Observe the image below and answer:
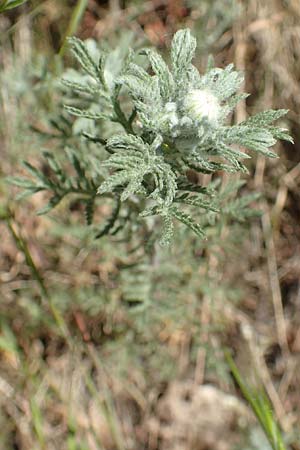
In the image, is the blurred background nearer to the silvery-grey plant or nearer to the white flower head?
the silvery-grey plant

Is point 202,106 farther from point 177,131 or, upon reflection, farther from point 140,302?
point 140,302

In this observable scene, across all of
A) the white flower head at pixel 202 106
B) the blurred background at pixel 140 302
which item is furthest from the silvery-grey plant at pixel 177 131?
the blurred background at pixel 140 302

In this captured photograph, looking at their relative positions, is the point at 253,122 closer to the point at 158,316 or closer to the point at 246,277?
the point at 158,316

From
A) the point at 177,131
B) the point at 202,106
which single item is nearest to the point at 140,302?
the point at 177,131

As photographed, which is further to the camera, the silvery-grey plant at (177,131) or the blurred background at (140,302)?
the blurred background at (140,302)

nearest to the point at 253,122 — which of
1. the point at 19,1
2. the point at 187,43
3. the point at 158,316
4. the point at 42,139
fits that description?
the point at 187,43

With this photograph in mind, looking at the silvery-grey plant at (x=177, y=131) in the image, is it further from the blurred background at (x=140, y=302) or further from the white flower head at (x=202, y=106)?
the blurred background at (x=140, y=302)
